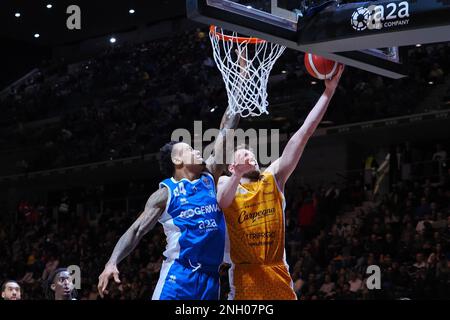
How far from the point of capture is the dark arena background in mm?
10898

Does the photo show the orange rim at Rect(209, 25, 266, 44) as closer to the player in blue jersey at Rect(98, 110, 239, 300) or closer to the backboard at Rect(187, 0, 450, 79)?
the backboard at Rect(187, 0, 450, 79)

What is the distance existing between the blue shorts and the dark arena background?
7.70 feet

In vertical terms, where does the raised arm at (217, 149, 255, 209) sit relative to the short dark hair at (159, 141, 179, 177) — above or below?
below

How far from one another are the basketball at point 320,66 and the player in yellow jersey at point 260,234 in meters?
0.59

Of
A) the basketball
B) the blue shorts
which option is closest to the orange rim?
the basketball

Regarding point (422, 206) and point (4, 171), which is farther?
point (4, 171)

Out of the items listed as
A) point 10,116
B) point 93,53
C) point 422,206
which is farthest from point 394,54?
point 93,53

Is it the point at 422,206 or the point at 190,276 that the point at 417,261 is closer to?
the point at 422,206

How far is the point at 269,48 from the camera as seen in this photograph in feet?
21.5

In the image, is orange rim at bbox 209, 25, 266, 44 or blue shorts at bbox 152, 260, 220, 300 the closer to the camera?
blue shorts at bbox 152, 260, 220, 300

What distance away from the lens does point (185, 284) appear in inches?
178

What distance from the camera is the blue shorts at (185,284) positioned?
4.53m

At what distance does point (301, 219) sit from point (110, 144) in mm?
5019

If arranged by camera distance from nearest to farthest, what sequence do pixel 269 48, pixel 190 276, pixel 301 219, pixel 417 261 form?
pixel 190 276 < pixel 269 48 < pixel 417 261 < pixel 301 219
